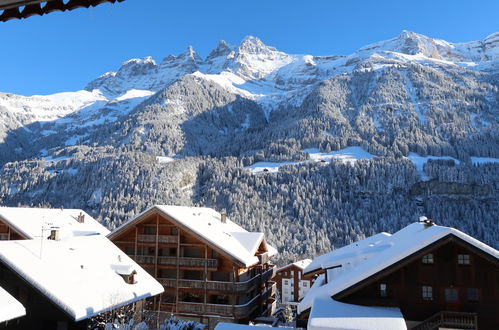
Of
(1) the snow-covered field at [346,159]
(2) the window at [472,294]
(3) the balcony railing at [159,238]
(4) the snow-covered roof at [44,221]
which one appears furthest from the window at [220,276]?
(1) the snow-covered field at [346,159]

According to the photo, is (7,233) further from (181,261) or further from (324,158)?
(324,158)

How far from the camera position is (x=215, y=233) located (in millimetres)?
36438

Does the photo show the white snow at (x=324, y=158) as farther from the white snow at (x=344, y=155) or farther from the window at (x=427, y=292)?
the window at (x=427, y=292)

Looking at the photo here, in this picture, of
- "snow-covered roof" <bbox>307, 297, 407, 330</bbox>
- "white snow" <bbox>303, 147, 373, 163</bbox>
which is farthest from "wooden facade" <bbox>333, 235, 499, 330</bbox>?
"white snow" <bbox>303, 147, 373, 163</bbox>

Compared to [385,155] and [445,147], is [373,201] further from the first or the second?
[445,147]

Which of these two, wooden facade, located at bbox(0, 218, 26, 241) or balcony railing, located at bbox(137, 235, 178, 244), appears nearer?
balcony railing, located at bbox(137, 235, 178, 244)

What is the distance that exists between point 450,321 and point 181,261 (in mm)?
23172

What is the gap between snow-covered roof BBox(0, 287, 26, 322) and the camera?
15.9m

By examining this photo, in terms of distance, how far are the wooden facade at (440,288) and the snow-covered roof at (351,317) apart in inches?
23.4

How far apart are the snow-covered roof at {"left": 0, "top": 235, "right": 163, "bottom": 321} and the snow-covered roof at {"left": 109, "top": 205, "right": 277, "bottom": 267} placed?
23.7ft

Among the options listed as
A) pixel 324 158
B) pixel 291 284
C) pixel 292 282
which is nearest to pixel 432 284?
pixel 292 282

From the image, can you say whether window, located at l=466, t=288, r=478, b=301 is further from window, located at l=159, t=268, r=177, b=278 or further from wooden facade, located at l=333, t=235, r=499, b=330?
window, located at l=159, t=268, r=177, b=278

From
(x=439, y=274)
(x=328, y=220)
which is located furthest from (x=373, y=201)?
(x=439, y=274)

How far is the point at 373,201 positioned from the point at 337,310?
486ft
